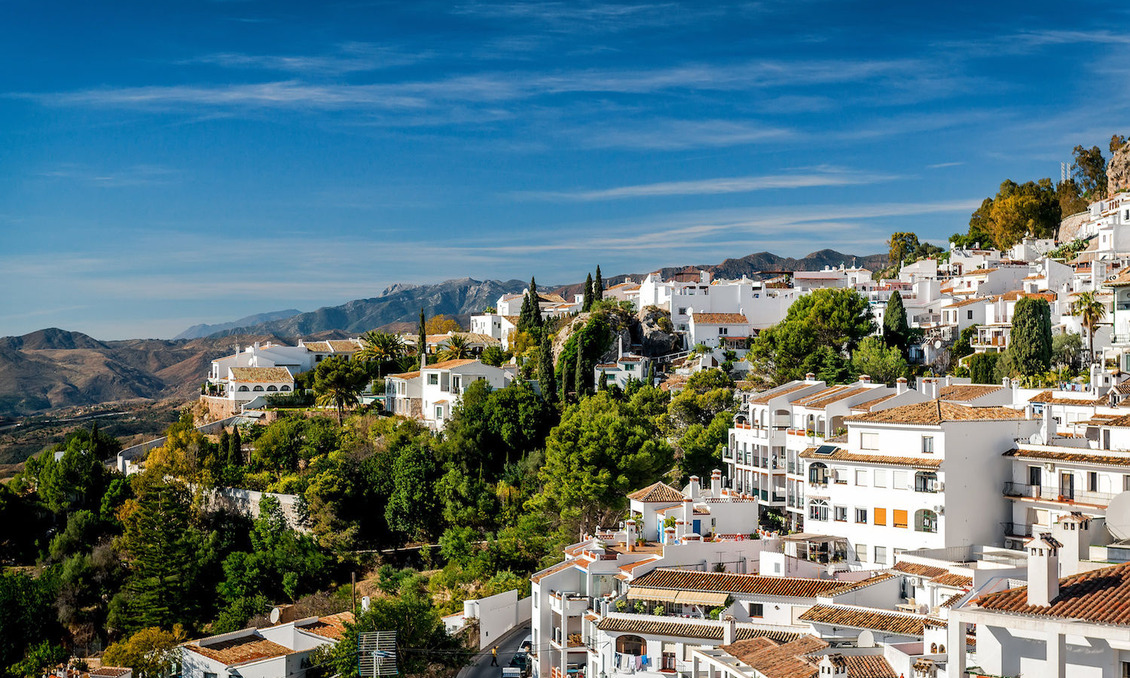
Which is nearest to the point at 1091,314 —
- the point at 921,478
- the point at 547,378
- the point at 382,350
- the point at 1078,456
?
the point at 1078,456

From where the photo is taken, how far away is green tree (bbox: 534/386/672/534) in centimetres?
4009

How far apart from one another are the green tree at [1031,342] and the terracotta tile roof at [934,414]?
1302cm

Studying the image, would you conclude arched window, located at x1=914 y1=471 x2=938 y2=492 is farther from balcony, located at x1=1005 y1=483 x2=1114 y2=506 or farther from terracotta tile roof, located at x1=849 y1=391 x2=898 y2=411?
terracotta tile roof, located at x1=849 y1=391 x2=898 y2=411

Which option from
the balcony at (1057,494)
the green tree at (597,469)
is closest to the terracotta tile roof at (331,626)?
the green tree at (597,469)

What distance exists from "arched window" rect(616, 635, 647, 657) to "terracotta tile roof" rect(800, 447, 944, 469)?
862 centimetres

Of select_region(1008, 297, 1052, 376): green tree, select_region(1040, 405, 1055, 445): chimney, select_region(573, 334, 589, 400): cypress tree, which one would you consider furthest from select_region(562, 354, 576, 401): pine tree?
select_region(1040, 405, 1055, 445): chimney

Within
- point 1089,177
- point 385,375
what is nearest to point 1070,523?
point 385,375

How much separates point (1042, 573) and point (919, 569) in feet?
39.5

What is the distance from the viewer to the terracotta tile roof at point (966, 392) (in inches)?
1420

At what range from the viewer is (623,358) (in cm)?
5741

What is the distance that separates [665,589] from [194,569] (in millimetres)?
27989

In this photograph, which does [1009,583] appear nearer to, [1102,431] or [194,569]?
[1102,431]

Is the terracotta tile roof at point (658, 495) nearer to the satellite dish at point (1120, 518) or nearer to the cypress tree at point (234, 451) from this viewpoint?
the satellite dish at point (1120, 518)

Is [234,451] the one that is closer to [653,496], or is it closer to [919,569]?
[653,496]
